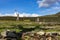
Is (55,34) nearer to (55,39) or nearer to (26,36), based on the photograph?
(55,39)

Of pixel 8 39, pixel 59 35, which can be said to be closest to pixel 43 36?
pixel 59 35

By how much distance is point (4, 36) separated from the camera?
43.3ft

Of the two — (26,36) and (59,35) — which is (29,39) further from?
(59,35)

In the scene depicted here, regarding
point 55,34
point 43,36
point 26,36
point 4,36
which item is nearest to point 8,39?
point 4,36

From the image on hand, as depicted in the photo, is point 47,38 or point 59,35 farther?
point 59,35

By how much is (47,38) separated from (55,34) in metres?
1.03

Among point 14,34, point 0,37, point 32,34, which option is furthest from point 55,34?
point 0,37

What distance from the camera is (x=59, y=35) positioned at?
1370cm

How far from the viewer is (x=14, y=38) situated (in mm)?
13273

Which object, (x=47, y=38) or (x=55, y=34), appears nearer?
(x=47, y=38)

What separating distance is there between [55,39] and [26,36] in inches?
70.3

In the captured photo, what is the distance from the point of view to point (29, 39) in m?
13.2

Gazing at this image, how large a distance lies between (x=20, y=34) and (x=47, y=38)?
71.0 inches

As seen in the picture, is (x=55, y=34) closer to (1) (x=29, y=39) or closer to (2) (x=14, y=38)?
(1) (x=29, y=39)
